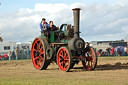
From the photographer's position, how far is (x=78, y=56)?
37.7 ft

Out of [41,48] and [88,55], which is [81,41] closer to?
[88,55]

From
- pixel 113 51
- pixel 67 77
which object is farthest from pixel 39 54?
pixel 113 51

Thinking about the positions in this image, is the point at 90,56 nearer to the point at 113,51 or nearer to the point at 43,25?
the point at 43,25

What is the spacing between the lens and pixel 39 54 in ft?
41.7

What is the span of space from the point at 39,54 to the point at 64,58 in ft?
6.07

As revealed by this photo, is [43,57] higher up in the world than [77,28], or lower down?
lower down

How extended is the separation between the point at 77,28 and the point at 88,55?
121cm

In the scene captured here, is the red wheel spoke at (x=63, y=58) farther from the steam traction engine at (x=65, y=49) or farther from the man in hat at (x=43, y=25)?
the man in hat at (x=43, y=25)

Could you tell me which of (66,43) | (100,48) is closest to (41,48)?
(66,43)

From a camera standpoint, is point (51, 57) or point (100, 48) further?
point (100, 48)

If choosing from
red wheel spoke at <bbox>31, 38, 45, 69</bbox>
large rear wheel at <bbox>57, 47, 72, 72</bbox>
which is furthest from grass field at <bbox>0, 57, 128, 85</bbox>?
red wheel spoke at <bbox>31, 38, 45, 69</bbox>

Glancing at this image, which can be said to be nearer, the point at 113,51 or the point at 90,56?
the point at 90,56

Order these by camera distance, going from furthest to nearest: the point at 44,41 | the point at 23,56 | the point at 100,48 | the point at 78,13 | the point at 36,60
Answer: the point at 100,48, the point at 23,56, the point at 36,60, the point at 44,41, the point at 78,13

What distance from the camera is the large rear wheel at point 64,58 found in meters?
10.8
